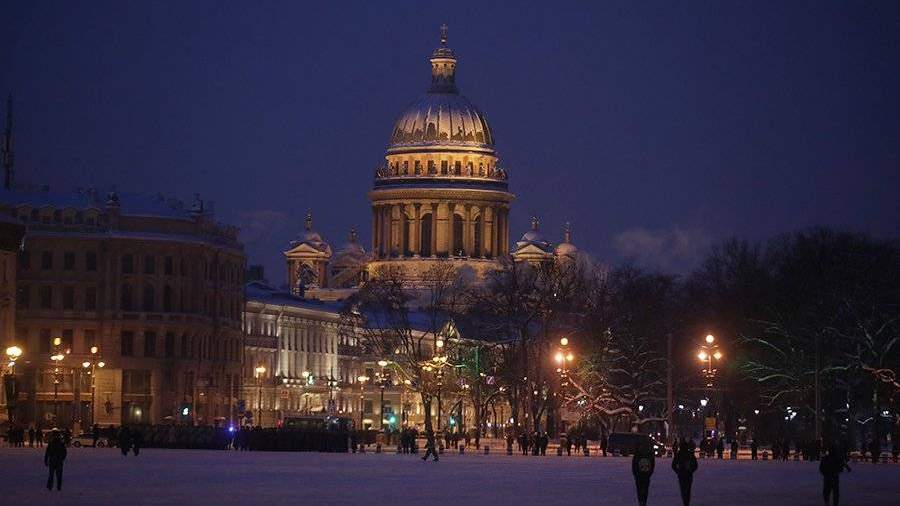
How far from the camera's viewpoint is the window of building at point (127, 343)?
5886 inches

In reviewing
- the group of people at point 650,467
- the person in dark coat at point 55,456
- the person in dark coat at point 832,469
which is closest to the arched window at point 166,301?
the person in dark coat at point 55,456

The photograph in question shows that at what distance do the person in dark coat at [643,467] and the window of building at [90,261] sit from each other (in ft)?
323

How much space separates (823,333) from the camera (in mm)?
110000

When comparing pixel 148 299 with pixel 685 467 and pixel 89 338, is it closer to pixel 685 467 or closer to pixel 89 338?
pixel 89 338

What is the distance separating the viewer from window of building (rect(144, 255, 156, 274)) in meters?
152

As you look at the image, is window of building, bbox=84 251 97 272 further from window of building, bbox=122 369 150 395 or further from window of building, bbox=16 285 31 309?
window of building, bbox=122 369 150 395

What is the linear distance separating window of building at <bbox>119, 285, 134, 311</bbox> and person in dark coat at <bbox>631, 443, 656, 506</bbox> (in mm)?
99000

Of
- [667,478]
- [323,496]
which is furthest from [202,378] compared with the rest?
[323,496]

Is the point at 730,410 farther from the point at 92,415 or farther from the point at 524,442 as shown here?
the point at 92,415

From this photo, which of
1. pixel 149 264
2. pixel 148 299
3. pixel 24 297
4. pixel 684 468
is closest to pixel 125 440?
pixel 684 468

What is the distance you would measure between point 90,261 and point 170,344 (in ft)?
21.7

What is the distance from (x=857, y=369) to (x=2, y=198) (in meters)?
56.3

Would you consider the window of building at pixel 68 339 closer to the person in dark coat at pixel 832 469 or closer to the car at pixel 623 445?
the car at pixel 623 445

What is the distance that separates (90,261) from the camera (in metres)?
150
